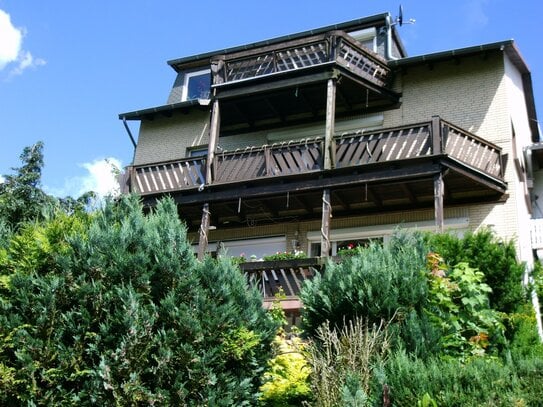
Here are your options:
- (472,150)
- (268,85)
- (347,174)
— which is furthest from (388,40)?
(347,174)

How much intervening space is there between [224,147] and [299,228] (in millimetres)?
3517

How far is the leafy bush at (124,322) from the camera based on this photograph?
6.74 metres

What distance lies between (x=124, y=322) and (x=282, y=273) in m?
7.15

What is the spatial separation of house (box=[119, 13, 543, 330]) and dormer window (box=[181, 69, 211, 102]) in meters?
1.41

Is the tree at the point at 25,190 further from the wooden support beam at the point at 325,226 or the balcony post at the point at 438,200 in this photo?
the balcony post at the point at 438,200

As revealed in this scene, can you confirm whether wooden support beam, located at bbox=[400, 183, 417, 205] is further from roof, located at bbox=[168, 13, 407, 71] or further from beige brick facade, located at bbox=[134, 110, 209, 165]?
beige brick facade, located at bbox=[134, 110, 209, 165]

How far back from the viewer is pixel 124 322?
679 centimetres

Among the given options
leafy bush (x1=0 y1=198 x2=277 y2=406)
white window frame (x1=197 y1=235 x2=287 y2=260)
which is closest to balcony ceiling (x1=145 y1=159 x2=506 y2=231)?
white window frame (x1=197 y1=235 x2=287 y2=260)

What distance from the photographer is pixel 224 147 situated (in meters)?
18.9

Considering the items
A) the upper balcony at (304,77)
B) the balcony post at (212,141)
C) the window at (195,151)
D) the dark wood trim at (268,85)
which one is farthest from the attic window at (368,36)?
the window at (195,151)

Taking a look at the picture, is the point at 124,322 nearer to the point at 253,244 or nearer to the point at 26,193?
the point at 253,244

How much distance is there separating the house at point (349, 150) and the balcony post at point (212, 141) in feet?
0.10

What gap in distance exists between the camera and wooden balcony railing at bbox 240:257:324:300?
1341 cm

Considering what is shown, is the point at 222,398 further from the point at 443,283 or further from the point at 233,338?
the point at 443,283
